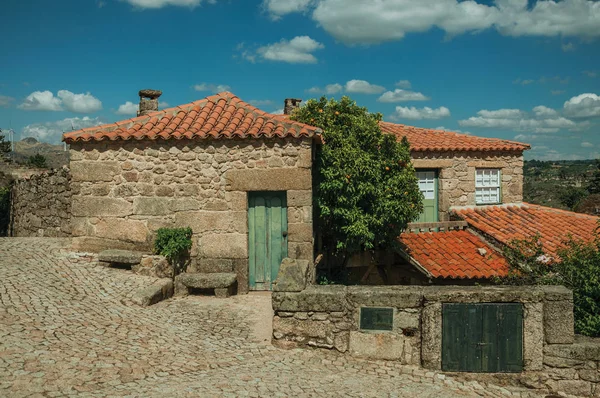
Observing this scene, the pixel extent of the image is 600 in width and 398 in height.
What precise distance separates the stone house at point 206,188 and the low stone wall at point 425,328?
290 centimetres

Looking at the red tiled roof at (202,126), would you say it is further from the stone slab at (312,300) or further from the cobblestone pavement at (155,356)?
the stone slab at (312,300)

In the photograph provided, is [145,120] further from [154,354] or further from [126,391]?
[126,391]

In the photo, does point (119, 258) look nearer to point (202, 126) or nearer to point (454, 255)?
point (202, 126)

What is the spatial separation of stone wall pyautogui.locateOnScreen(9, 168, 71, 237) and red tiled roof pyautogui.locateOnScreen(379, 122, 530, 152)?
356 inches

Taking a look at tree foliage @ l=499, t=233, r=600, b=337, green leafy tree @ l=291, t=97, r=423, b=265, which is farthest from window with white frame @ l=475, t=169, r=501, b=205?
tree foliage @ l=499, t=233, r=600, b=337

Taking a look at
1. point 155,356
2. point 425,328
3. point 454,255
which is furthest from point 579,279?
point 155,356

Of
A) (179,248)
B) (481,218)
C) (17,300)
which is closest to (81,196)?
(179,248)

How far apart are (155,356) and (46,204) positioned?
9.50 meters

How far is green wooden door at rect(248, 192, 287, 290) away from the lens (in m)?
9.10

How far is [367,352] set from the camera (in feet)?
19.4

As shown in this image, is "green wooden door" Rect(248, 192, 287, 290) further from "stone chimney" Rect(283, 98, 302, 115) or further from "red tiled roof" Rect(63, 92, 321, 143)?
"stone chimney" Rect(283, 98, 302, 115)

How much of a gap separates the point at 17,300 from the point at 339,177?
5.80 meters

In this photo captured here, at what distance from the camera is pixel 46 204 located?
1324 cm

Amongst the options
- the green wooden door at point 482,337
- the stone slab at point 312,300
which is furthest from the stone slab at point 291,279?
the green wooden door at point 482,337
